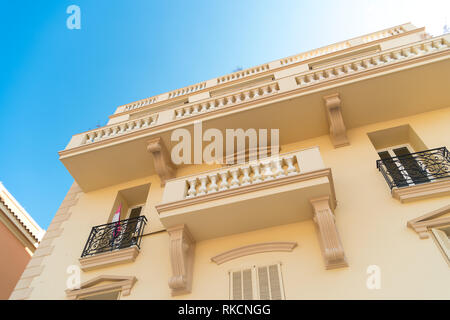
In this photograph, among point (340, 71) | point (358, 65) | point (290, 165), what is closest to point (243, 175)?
point (290, 165)

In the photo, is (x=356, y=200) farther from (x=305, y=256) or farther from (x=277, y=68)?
(x=277, y=68)

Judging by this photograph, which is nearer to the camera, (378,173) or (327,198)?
(327,198)

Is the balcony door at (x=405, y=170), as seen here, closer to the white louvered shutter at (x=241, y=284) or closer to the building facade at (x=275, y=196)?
the building facade at (x=275, y=196)

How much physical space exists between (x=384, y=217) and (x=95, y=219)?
7.40 meters

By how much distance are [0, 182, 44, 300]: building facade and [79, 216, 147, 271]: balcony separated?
6.08 meters

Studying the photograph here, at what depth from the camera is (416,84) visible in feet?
29.0

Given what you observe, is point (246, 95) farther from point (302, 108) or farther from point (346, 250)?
point (346, 250)

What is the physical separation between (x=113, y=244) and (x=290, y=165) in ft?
15.4

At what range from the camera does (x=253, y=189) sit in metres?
7.05

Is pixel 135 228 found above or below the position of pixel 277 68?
below
